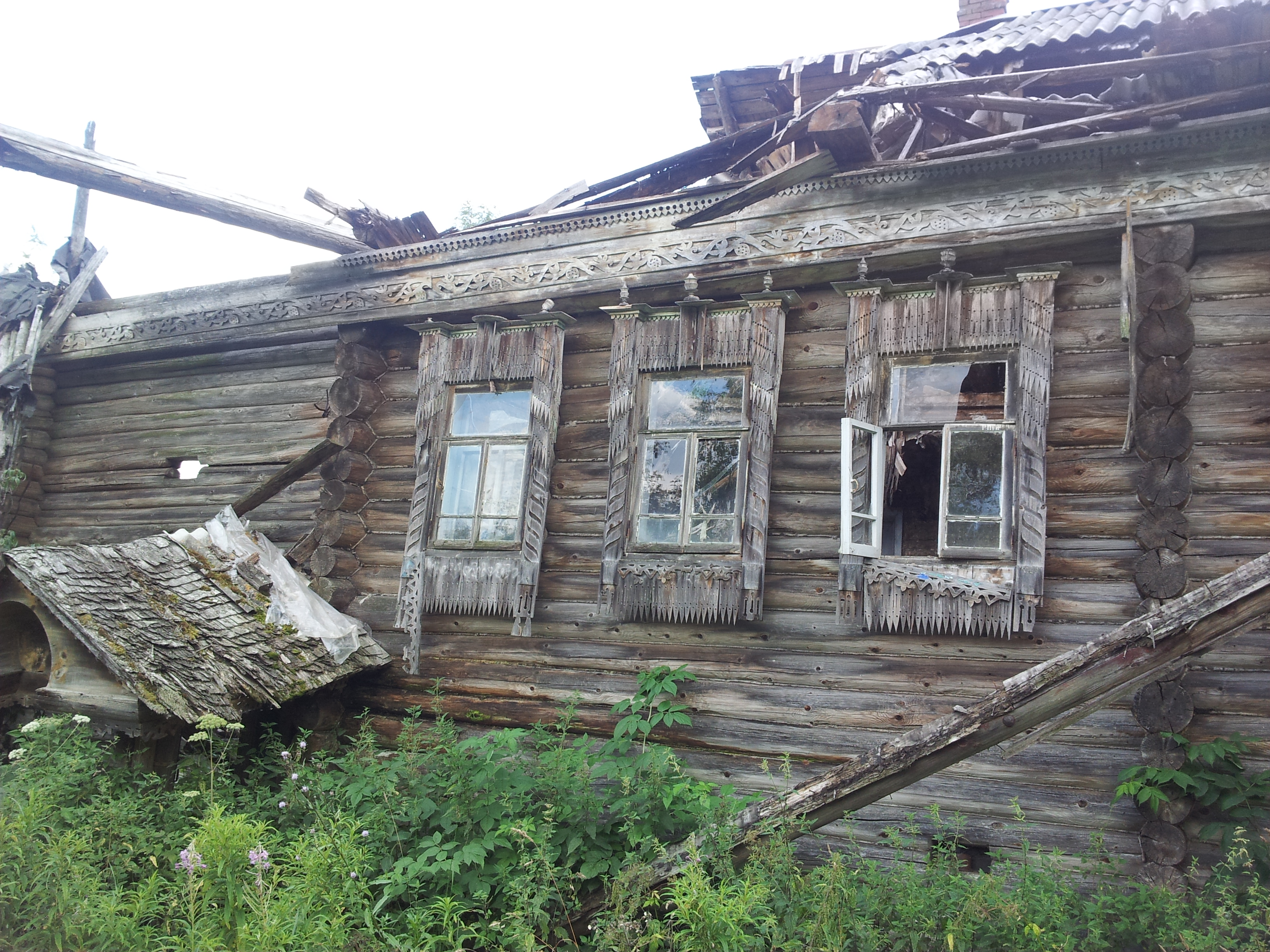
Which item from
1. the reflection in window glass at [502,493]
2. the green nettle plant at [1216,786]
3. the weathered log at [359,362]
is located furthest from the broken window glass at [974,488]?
the weathered log at [359,362]

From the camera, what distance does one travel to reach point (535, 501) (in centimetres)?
716

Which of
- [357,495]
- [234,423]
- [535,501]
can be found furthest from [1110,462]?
[234,423]

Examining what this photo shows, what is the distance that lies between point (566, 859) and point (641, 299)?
4.08 metres

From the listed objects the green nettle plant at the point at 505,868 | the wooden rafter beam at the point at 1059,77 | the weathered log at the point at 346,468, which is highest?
the wooden rafter beam at the point at 1059,77

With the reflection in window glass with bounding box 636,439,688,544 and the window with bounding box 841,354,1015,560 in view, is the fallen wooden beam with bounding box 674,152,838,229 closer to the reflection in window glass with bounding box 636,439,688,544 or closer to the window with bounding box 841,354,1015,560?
the window with bounding box 841,354,1015,560

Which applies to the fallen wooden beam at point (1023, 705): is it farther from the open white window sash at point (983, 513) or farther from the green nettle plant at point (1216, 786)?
the open white window sash at point (983, 513)

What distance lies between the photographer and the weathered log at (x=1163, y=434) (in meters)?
5.54

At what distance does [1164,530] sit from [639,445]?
3423mm

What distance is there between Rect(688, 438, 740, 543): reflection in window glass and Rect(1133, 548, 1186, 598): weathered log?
2486 millimetres

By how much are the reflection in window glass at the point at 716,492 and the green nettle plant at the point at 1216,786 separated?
2814 millimetres

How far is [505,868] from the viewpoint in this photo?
5051 millimetres

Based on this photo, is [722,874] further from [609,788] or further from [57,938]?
[57,938]

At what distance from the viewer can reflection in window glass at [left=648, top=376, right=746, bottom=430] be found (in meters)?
6.81

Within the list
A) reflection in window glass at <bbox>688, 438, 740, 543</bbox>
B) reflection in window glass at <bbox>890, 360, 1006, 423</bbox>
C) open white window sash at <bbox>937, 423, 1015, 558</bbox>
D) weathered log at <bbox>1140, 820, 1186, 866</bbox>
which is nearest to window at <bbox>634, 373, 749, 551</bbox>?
reflection in window glass at <bbox>688, 438, 740, 543</bbox>
